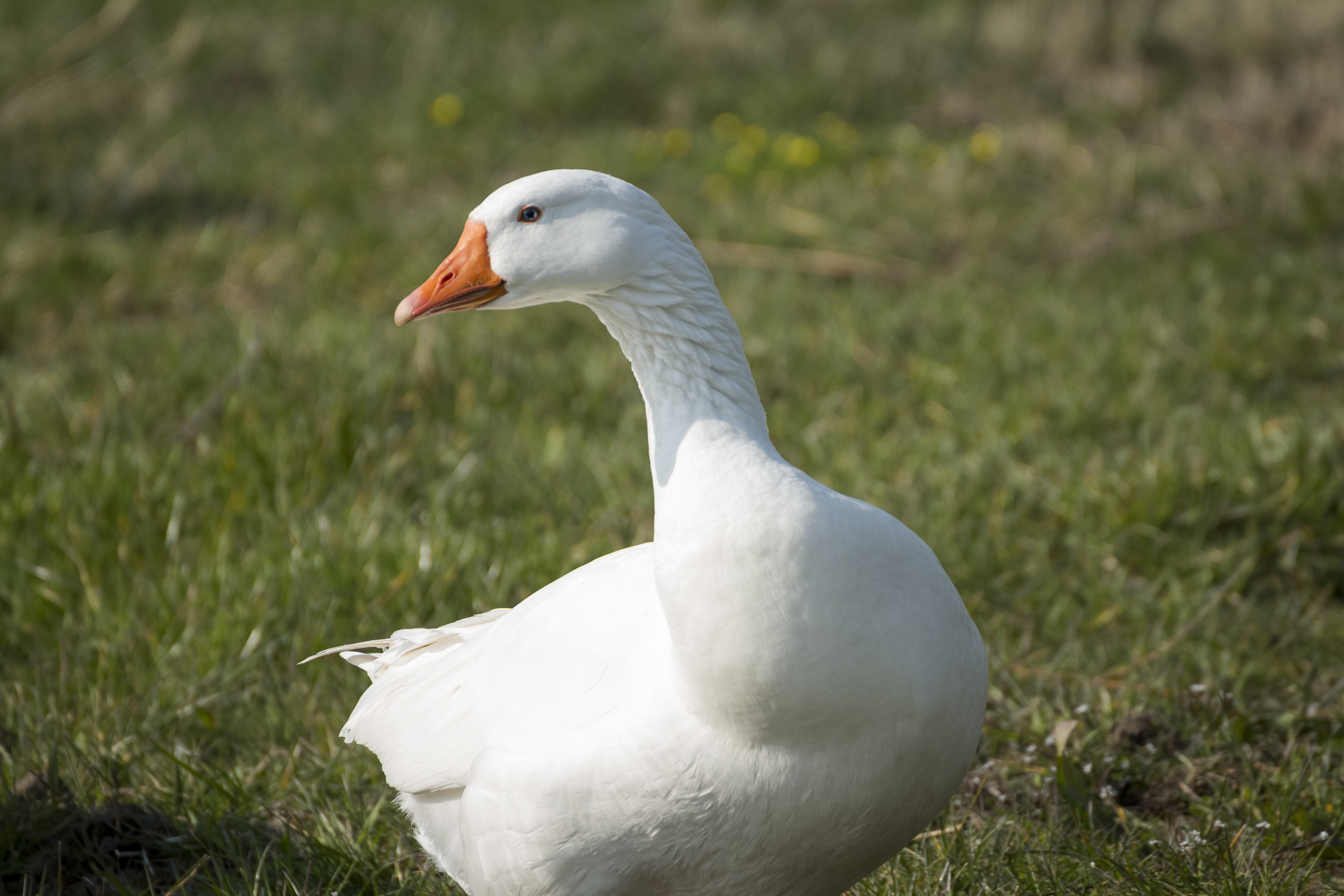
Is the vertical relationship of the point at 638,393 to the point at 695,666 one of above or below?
below

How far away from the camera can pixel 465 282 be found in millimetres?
2316

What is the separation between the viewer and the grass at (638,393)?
2889 mm

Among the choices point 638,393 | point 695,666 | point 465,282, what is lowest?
point 638,393

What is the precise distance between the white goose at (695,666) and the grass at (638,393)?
45cm

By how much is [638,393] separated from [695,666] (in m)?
2.86

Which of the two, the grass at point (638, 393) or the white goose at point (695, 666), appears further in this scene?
the grass at point (638, 393)

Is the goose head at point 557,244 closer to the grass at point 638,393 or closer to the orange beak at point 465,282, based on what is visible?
the orange beak at point 465,282

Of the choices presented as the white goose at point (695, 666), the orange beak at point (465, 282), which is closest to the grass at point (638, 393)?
the white goose at point (695, 666)

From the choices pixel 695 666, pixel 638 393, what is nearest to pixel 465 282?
pixel 695 666

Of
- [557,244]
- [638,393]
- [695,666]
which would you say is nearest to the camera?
[695,666]

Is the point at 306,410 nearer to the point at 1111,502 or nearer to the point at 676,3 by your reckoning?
the point at 1111,502

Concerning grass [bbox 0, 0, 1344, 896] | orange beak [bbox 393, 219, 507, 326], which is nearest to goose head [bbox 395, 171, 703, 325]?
orange beak [bbox 393, 219, 507, 326]

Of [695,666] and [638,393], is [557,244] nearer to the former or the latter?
[695,666]

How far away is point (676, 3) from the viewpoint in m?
9.45
